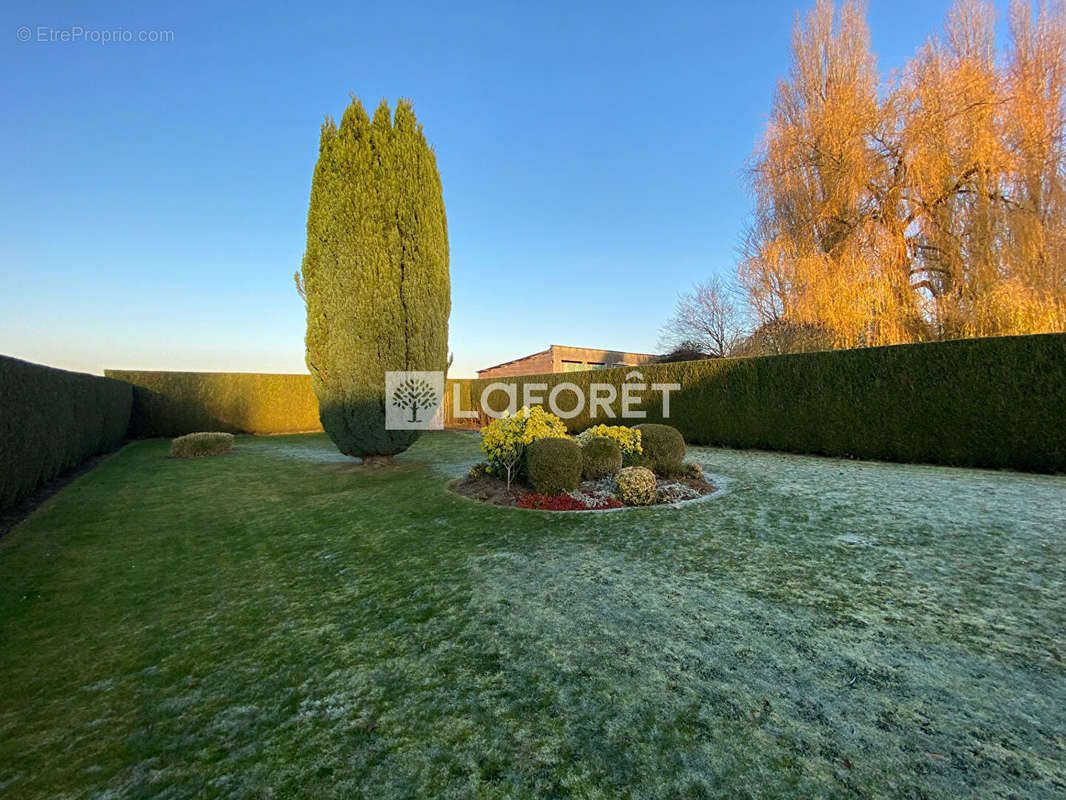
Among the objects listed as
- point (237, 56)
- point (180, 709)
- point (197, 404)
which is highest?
point (237, 56)

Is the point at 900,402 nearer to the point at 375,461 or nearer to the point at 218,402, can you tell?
the point at 375,461

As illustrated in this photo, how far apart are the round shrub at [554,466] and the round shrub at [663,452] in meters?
1.50

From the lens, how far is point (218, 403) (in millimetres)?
16688

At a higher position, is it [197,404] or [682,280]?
[682,280]

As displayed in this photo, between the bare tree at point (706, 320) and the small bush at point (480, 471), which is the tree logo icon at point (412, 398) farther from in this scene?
the bare tree at point (706, 320)

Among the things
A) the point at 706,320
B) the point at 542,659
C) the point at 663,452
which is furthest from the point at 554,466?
the point at 706,320

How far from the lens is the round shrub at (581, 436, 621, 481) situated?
6.34 m

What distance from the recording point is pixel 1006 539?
391cm

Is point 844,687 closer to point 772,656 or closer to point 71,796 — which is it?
point 772,656

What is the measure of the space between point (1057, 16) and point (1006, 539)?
16295 mm

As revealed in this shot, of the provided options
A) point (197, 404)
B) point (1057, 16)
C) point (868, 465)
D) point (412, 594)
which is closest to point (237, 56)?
point (412, 594)

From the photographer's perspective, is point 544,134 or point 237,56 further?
point 544,134

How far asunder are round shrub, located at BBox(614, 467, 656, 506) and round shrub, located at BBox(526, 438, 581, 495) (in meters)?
0.64

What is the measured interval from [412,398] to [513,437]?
2.82 meters
